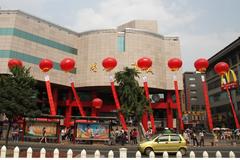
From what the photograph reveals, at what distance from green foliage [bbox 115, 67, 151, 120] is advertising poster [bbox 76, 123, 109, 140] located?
20.7 feet

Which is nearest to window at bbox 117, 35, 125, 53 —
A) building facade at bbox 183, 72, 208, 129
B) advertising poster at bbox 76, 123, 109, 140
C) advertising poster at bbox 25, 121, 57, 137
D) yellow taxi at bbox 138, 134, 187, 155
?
advertising poster at bbox 76, 123, 109, 140

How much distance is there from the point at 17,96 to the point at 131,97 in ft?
69.5

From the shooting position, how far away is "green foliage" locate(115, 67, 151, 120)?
37.5 metres

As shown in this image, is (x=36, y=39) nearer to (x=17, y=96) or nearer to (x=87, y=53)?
(x=87, y=53)

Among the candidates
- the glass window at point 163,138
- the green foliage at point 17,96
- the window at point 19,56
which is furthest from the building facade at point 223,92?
the green foliage at point 17,96

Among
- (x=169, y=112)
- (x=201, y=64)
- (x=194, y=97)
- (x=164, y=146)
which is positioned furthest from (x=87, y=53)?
(x=194, y=97)

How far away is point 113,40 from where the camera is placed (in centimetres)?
6406

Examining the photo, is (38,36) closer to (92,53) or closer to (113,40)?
(92,53)

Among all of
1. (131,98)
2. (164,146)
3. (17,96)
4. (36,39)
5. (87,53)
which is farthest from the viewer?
(87,53)

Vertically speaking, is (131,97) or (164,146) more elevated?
(131,97)

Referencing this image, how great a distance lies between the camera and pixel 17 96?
19000 mm

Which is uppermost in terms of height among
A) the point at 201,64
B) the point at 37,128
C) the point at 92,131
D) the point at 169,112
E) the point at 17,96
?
the point at 201,64

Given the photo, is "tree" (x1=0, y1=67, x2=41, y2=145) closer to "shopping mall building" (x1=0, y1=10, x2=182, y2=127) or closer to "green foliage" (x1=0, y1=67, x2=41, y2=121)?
"green foliage" (x1=0, y1=67, x2=41, y2=121)

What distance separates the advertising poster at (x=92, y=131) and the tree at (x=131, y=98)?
20.7ft
